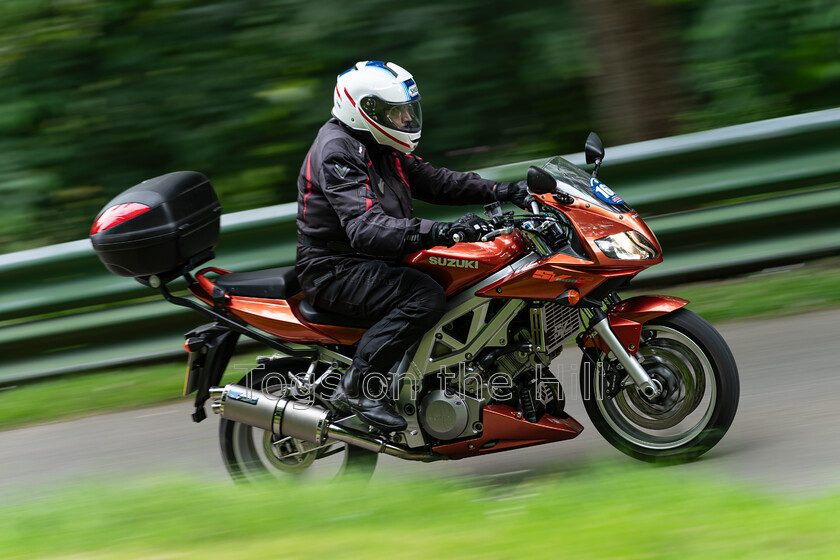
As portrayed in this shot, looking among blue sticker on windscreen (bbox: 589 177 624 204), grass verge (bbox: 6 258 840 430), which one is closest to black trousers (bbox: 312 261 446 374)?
blue sticker on windscreen (bbox: 589 177 624 204)

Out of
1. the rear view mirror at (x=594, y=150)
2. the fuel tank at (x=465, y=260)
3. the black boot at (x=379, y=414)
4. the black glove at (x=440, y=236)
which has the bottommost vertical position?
the black boot at (x=379, y=414)

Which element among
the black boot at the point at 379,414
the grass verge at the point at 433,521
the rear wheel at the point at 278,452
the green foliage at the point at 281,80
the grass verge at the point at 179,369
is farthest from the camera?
the green foliage at the point at 281,80

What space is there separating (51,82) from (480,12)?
3439 millimetres

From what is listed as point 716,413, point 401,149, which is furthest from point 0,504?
point 716,413

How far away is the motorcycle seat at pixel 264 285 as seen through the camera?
4699 mm

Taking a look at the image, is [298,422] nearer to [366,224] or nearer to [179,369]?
[366,224]

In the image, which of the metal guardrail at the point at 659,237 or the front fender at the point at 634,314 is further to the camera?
the metal guardrail at the point at 659,237

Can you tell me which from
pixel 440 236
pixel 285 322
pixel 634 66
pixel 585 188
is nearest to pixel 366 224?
pixel 440 236

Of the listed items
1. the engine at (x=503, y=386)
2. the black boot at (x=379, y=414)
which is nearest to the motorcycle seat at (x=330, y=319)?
the black boot at (x=379, y=414)

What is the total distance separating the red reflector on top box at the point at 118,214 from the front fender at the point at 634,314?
208 cm

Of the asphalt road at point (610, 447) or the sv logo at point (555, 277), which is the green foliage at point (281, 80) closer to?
the asphalt road at point (610, 447)

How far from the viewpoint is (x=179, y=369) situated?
6.45 m

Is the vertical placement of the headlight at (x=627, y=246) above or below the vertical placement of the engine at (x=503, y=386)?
above

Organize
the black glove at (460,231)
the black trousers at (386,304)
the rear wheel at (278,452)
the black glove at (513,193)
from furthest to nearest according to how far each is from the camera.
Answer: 1. the rear wheel at (278,452)
2. the black glove at (513,193)
3. the black trousers at (386,304)
4. the black glove at (460,231)
